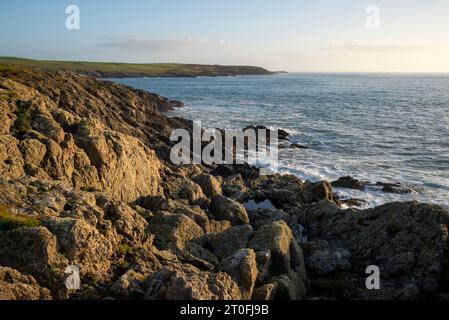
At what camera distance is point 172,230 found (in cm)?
1967

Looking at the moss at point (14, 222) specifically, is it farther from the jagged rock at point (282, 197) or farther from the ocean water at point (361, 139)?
the ocean water at point (361, 139)

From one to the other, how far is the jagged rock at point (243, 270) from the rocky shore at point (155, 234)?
4 centimetres

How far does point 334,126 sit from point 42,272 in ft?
243

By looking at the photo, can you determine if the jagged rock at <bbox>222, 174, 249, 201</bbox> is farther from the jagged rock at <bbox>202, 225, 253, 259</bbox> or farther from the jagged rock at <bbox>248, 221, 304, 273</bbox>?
the jagged rock at <bbox>248, 221, 304, 273</bbox>

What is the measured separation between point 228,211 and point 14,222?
14602mm

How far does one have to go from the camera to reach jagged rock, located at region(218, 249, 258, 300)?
1514 centimetres

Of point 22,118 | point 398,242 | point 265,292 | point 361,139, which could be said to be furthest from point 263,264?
point 361,139

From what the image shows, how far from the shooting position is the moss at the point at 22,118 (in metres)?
22.4

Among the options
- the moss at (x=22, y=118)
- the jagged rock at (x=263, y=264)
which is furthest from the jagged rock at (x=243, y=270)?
the moss at (x=22, y=118)

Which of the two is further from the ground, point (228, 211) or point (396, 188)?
point (228, 211)

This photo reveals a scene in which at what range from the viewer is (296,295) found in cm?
1697

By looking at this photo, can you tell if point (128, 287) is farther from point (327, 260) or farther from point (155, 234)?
point (327, 260)
